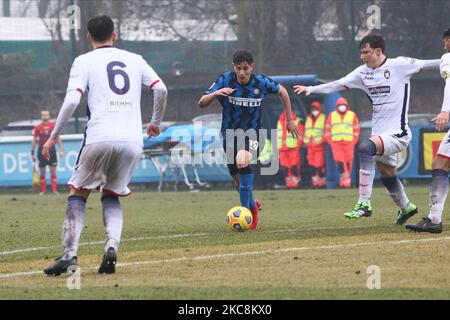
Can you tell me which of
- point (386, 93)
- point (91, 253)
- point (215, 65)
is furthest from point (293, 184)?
point (91, 253)

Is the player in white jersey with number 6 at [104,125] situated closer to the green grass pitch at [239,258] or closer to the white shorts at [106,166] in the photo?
the white shorts at [106,166]

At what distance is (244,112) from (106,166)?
159 inches

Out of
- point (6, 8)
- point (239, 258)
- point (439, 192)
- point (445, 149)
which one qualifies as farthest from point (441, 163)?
point (6, 8)

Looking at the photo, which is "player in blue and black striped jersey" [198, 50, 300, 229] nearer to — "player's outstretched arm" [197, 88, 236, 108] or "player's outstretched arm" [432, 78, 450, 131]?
"player's outstretched arm" [197, 88, 236, 108]

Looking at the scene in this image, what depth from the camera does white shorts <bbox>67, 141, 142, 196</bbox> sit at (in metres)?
8.16

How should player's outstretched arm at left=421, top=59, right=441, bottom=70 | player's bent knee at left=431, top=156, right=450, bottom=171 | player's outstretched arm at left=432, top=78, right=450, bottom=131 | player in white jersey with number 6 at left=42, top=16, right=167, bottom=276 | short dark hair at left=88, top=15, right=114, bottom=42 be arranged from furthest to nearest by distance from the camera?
player's outstretched arm at left=421, top=59, right=441, bottom=70 → player's bent knee at left=431, top=156, right=450, bottom=171 → player's outstretched arm at left=432, top=78, right=450, bottom=131 → short dark hair at left=88, top=15, right=114, bottom=42 → player in white jersey with number 6 at left=42, top=16, right=167, bottom=276

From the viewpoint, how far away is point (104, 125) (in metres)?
8.13

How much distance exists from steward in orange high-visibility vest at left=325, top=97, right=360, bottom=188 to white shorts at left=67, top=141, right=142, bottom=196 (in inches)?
634

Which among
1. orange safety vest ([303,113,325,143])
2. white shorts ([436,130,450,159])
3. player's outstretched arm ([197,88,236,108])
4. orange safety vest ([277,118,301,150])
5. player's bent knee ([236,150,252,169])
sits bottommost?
orange safety vest ([277,118,301,150])

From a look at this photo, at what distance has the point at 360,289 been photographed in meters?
7.11

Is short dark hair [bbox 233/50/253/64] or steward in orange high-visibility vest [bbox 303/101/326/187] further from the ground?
short dark hair [bbox 233/50/253/64]

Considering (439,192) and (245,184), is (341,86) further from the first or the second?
(439,192)

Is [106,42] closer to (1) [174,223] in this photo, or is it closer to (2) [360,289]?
(2) [360,289]

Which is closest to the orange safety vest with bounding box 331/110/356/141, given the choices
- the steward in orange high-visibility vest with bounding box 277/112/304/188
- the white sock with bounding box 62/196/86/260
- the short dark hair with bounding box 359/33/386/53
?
the steward in orange high-visibility vest with bounding box 277/112/304/188
